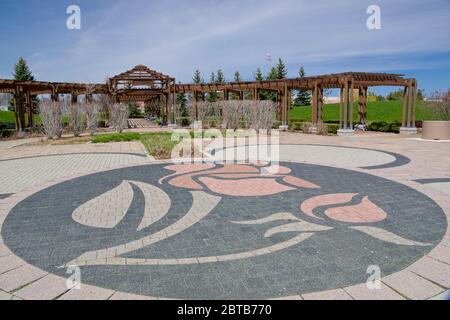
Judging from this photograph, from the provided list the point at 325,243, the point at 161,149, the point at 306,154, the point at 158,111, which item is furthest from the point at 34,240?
the point at 158,111

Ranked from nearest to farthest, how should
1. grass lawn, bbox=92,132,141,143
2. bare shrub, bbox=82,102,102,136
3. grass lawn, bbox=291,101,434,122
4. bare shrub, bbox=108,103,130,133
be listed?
grass lawn, bbox=92,132,141,143 → bare shrub, bbox=82,102,102,136 → bare shrub, bbox=108,103,130,133 → grass lawn, bbox=291,101,434,122

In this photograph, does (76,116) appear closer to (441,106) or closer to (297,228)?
(297,228)

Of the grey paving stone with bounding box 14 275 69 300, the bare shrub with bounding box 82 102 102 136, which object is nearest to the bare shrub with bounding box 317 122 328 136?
the bare shrub with bounding box 82 102 102 136

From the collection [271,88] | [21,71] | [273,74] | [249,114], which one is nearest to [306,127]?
[249,114]

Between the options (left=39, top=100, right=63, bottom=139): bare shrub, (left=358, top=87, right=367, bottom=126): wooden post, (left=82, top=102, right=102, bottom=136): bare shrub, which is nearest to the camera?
(left=39, top=100, right=63, bottom=139): bare shrub

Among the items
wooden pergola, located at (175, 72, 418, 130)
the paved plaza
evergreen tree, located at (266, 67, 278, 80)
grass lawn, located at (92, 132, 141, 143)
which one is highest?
evergreen tree, located at (266, 67, 278, 80)

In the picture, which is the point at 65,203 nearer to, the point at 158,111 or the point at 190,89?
the point at 190,89

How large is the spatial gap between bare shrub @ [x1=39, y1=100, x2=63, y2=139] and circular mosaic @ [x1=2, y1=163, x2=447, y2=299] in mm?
14041

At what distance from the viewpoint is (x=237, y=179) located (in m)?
8.52

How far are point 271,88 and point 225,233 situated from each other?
24886mm

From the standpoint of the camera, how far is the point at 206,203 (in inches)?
249

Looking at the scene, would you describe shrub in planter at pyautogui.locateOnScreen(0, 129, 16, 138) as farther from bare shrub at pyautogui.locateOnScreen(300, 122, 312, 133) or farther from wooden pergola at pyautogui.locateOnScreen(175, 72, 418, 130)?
bare shrub at pyautogui.locateOnScreen(300, 122, 312, 133)

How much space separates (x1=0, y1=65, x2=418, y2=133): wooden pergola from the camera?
22.4 m

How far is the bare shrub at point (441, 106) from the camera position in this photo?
2405 cm
